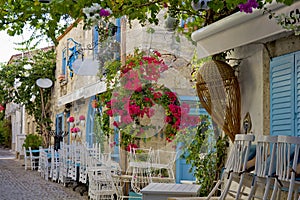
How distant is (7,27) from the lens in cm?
477

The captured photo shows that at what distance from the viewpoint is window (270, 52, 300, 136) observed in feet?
16.4

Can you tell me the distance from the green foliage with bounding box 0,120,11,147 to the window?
1310 inches

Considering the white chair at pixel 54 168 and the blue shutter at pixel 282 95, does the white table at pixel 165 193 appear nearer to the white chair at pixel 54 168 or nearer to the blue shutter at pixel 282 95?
the blue shutter at pixel 282 95

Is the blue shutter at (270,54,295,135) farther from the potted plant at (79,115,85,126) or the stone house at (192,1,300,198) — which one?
the potted plant at (79,115,85,126)

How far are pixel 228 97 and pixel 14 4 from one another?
257cm

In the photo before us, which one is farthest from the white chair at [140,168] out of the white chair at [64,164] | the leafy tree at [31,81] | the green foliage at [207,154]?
the leafy tree at [31,81]

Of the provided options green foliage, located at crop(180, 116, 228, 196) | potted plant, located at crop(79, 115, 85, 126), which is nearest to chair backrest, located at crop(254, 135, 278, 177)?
green foliage, located at crop(180, 116, 228, 196)

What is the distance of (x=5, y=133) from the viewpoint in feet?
122

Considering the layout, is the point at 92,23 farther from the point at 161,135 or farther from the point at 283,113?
the point at 161,135

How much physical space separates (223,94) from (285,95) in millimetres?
903

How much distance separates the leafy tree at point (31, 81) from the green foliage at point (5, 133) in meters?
15.9

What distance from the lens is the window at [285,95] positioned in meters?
5.00

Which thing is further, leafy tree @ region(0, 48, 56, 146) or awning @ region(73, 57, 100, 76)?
leafy tree @ region(0, 48, 56, 146)

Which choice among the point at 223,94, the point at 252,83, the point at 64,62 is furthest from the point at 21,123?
the point at 252,83
